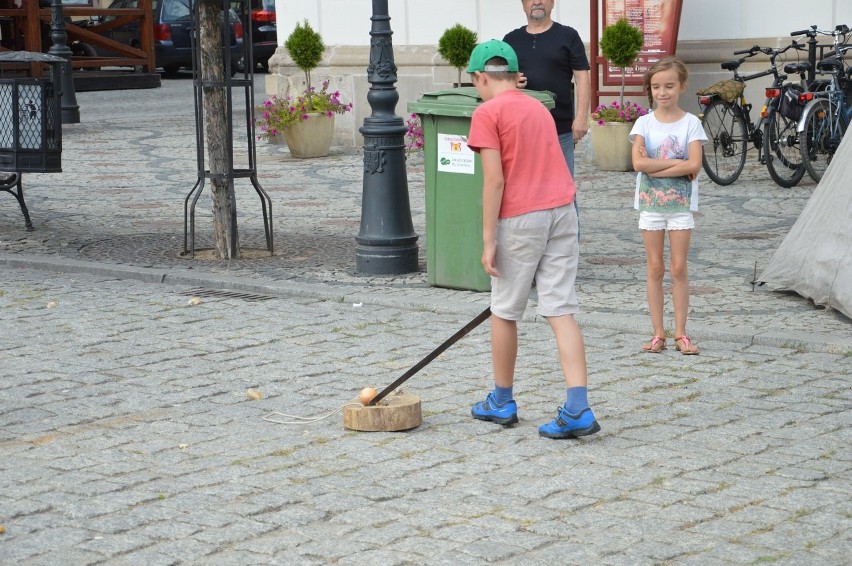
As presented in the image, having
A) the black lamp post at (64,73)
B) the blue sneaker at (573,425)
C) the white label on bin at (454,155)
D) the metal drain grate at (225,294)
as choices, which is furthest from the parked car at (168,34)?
the blue sneaker at (573,425)

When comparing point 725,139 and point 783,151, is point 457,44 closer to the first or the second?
point 725,139

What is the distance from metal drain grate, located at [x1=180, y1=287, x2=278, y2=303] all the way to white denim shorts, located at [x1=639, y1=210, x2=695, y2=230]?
8.68 ft

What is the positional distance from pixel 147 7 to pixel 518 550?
26149 mm

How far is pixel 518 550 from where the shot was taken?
14.7 ft

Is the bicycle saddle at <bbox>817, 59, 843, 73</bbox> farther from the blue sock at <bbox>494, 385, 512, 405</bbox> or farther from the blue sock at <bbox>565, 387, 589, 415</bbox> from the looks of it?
the blue sock at <bbox>565, 387, 589, 415</bbox>

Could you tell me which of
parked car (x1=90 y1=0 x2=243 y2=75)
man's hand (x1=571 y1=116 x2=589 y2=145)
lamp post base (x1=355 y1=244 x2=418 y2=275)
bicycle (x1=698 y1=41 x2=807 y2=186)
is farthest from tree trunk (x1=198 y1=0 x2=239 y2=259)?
parked car (x1=90 y1=0 x2=243 y2=75)

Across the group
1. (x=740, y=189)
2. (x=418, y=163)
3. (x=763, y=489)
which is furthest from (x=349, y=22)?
(x=763, y=489)

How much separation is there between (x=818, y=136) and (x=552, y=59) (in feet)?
17.4

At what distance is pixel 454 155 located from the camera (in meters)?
8.73

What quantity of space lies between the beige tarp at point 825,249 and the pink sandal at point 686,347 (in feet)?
3.37

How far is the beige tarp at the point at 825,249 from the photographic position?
25.9 ft

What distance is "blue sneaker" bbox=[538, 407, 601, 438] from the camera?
18.6 ft

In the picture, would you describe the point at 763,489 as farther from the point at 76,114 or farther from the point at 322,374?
the point at 76,114

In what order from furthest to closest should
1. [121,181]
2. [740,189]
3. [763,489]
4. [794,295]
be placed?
[121,181] → [740,189] → [794,295] → [763,489]
